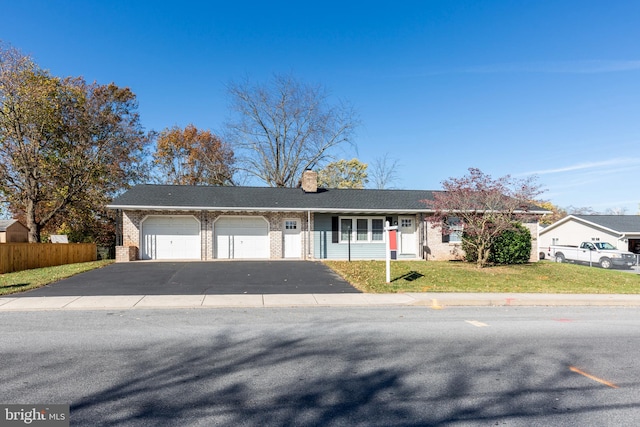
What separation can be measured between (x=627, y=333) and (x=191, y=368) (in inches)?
300

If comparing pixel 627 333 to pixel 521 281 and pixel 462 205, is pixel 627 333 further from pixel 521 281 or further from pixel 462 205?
pixel 462 205

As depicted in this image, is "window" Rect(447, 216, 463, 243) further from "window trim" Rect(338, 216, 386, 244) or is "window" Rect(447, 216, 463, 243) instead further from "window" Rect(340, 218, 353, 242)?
"window" Rect(340, 218, 353, 242)

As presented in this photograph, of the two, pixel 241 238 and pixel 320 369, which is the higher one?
pixel 241 238

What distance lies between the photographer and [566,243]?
122 feet

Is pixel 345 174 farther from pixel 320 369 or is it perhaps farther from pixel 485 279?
pixel 320 369

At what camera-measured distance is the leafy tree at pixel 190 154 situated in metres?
41.1

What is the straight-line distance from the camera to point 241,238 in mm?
21578

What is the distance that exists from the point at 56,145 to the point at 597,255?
120 feet

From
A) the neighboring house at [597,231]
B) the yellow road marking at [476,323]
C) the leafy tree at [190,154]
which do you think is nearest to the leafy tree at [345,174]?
the leafy tree at [190,154]

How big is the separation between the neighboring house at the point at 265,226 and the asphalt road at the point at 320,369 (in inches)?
497

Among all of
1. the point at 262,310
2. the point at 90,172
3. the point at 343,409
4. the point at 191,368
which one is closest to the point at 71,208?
the point at 90,172

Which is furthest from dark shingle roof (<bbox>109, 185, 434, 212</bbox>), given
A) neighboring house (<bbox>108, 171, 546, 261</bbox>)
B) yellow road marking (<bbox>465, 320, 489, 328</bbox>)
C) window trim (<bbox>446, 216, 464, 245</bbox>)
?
yellow road marking (<bbox>465, 320, 489, 328</bbox>)

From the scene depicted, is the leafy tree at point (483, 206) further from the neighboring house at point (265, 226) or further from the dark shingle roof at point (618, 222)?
the dark shingle roof at point (618, 222)

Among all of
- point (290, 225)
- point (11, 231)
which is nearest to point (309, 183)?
point (290, 225)
